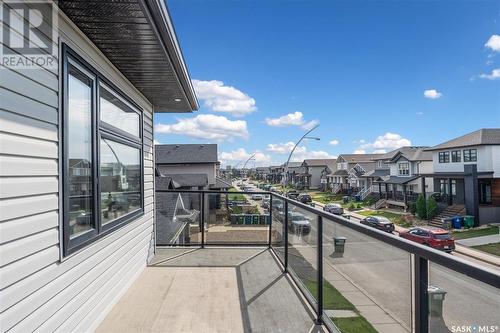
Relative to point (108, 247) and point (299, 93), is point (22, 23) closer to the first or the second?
point (108, 247)

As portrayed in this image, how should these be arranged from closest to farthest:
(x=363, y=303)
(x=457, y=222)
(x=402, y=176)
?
(x=363, y=303)
(x=457, y=222)
(x=402, y=176)

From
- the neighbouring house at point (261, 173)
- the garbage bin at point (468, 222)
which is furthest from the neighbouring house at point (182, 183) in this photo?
the neighbouring house at point (261, 173)

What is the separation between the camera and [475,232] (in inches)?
795

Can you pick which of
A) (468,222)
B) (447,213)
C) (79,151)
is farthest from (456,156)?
(79,151)

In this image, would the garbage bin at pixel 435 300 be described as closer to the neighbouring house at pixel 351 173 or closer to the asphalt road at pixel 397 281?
the asphalt road at pixel 397 281

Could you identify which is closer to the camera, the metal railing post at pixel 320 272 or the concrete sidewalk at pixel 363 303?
the concrete sidewalk at pixel 363 303

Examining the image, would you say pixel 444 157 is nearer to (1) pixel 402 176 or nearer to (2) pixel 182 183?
(1) pixel 402 176

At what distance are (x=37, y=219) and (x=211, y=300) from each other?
2.27m

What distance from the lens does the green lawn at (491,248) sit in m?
15.2

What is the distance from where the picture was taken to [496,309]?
45.5 inches

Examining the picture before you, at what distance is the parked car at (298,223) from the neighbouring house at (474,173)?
77.5 ft

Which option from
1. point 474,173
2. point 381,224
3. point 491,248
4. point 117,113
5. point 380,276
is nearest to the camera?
point 380,276

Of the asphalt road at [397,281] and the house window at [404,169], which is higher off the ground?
the house window at [404,169]

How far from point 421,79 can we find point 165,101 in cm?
2687
